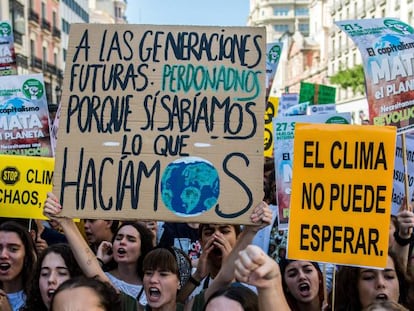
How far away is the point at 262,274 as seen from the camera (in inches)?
83.4

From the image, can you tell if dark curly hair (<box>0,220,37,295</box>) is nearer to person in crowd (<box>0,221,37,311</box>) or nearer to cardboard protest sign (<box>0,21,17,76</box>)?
person in crowd (<box>0,221,37,311</box>)

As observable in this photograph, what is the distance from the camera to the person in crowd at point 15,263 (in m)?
3.65

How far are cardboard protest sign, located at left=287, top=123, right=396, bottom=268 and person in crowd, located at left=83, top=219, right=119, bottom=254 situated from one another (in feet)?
6.12

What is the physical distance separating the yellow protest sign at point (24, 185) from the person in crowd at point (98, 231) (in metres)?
0.37

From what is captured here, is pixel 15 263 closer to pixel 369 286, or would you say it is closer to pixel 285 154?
pixel 369 286

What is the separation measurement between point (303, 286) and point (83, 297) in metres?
1.45

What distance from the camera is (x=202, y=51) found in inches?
125

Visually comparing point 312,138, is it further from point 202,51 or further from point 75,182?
point 75,182

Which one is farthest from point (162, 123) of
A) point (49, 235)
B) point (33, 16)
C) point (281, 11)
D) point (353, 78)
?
point (281, 11)

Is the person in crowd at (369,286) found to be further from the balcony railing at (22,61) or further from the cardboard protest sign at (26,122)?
the balcony railing at (22,61)

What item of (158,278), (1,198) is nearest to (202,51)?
(158,278)

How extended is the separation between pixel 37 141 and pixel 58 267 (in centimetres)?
293

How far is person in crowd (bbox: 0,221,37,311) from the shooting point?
3.65 metres

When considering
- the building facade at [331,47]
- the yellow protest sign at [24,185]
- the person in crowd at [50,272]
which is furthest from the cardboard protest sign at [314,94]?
the building facade at [331,47]
